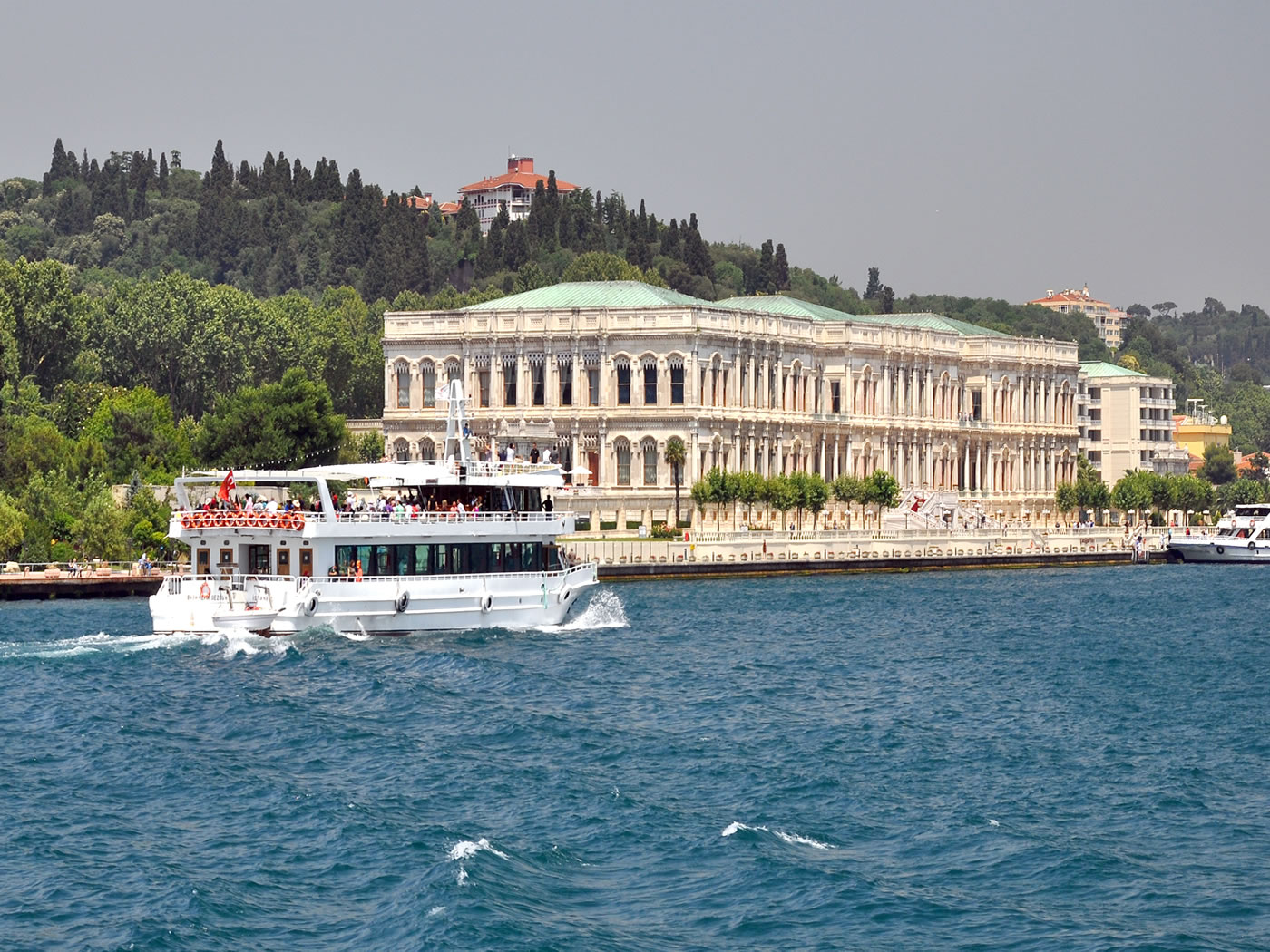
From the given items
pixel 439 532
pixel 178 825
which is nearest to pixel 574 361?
pixel 439 532

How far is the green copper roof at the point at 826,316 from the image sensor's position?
146 metres

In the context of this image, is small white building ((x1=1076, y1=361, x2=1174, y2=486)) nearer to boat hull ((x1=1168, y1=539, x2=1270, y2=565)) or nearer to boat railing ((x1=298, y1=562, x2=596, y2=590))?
boat hull ((x1=1168, y1=539, x2=1270, y2=565))

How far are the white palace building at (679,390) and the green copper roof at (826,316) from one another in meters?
0.33

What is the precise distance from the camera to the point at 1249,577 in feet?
383

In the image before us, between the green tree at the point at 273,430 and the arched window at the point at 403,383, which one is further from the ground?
the arched window at the point at 403,383

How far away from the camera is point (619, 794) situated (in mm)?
39938

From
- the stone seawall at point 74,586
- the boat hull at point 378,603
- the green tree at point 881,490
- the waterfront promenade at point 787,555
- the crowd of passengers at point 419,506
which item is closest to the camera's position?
the boat hull at point 378,603

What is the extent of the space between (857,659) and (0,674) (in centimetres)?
2395

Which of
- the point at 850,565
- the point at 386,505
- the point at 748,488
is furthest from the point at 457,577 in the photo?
the point at 748,488

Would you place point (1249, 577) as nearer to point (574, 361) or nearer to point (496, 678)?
point (574, 361)

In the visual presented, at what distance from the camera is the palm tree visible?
125 meters

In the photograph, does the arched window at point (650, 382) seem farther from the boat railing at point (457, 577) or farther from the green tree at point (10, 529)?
the boat railing at point (457, 577)

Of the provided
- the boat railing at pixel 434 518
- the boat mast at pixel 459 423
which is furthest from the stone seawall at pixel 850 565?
the boat railing at pixel 434 518

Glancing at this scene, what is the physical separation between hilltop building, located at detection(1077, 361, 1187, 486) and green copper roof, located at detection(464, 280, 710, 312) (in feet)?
223
